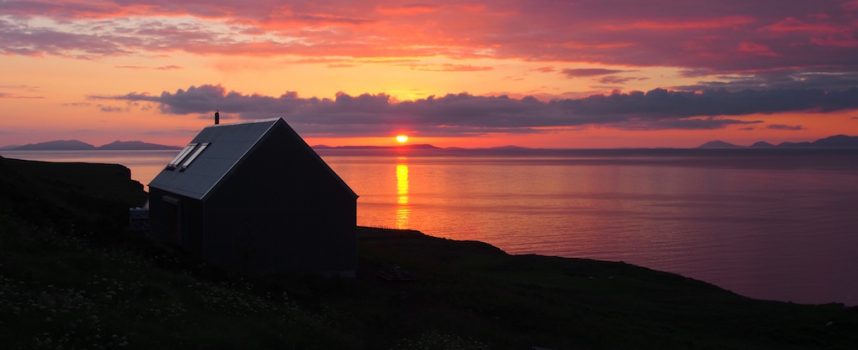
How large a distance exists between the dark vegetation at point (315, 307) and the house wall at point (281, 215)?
5.20 ft

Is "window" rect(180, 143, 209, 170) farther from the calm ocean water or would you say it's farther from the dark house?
the calm ocean water

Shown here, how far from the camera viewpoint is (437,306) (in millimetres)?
28859

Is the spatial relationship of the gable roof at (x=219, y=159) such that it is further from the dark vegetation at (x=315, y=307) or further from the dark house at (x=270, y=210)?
the dark vegetation at (x=315, y=307)

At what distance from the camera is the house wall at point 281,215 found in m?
30.8

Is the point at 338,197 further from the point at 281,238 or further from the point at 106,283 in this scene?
the point at 106,283

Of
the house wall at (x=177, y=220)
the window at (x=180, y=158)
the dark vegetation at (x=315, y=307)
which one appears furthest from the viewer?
the window at (x=180, y=158)

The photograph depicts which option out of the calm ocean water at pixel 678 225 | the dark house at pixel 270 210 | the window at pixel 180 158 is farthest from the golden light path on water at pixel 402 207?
the dark house at pixel 270 210

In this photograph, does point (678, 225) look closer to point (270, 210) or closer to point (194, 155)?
point (194, 155)

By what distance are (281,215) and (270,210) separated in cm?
52

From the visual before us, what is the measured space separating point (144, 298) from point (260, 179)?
11.4m

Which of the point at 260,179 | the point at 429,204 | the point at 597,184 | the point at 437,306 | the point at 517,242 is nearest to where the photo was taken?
the point at 437,306

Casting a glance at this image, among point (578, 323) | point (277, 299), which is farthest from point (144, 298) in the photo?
point (578, 323)

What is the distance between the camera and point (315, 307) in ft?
86.7

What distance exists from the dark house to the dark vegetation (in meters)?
1.65
